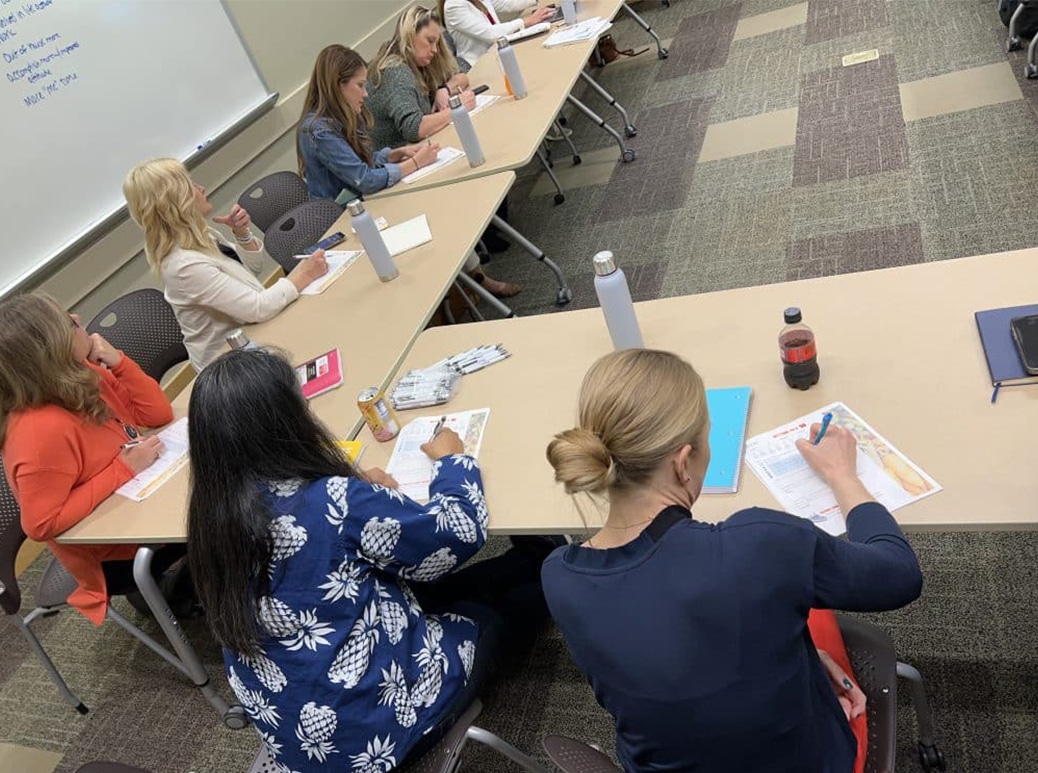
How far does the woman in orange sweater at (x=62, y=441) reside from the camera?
2008mm

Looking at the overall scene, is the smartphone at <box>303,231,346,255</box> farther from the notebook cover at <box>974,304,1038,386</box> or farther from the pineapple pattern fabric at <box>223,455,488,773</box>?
the notebook cover at <box>974,304,1038,386</box>

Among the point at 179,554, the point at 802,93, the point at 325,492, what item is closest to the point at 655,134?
the point at 802,93

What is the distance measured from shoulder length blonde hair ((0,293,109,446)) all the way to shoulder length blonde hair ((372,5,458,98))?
228cm

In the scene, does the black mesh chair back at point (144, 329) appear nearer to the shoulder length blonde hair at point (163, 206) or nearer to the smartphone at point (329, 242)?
the shoulder length blonde hair at point (163, 206)

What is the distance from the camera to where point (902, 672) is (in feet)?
4.44

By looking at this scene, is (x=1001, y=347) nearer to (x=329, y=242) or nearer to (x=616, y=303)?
(x=616, y=303)

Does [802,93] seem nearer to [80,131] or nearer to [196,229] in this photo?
[196,229]

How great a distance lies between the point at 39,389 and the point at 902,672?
206 cm

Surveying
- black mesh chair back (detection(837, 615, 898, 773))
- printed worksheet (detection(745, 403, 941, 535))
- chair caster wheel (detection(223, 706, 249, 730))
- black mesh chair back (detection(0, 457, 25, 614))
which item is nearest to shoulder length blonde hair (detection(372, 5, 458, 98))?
black mesh chair back (detection(0, 457, 25, 614))

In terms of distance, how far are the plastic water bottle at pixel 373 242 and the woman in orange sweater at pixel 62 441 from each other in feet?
2.81

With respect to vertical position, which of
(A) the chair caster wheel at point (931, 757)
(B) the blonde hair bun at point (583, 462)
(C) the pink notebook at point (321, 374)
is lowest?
(A) the chair caster wheel at point (931, 757)

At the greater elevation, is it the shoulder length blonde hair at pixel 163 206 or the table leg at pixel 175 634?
the shoulder length blonde hair at pixel 163 206

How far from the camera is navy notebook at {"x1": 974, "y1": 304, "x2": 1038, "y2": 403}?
1418 millimetres

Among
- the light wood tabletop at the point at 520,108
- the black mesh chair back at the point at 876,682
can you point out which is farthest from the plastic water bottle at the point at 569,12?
the black mesh chair back at the point at 876,682
